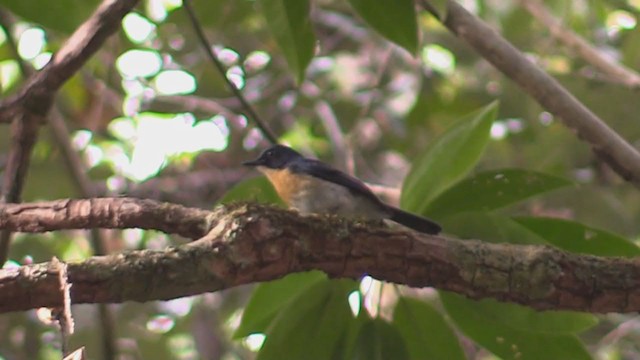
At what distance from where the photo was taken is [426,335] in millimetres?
2232

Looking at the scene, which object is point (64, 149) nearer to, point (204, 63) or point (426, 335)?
point (426, 335)

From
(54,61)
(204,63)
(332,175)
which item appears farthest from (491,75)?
(54,61)

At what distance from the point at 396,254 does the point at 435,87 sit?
3.19 m

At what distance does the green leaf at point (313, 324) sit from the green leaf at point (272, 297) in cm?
6

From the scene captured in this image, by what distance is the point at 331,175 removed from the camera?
125 inches

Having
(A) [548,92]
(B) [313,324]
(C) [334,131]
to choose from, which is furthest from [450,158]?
(C) [334,131]

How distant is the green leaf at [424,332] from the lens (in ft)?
7.23

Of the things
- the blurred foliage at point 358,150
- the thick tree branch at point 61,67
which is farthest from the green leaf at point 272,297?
the thick tree branch at point 61,67

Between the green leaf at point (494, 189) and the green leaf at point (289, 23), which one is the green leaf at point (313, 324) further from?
the green leaf at point (289, 23)

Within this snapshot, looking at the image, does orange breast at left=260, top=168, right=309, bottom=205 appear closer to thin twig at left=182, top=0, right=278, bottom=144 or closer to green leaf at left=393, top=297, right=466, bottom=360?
thin twig at left=182, top=0, right=278, bottom=144

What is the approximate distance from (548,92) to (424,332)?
0.65 meters

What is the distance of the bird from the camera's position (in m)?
3.00

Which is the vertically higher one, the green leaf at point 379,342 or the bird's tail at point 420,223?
the bird's tail at point 420,223

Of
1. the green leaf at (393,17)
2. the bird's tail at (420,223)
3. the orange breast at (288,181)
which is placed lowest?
the orange breast at (288,181)
